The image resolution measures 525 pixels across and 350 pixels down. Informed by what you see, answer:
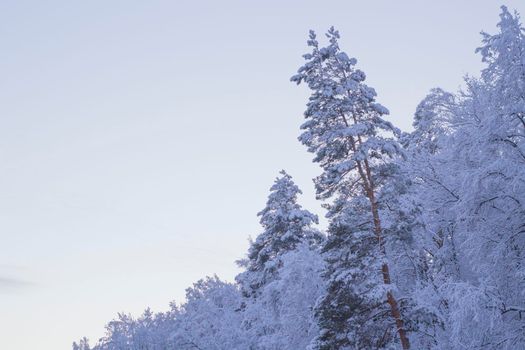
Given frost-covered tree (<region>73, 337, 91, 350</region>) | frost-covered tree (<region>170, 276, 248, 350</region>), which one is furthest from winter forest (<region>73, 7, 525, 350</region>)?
frost-covered tree (<region>73, 337, 91, 350</region>)

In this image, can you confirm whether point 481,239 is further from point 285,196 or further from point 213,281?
point 213,281

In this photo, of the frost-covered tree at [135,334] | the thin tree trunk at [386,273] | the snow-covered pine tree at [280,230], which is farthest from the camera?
the frost-covered tree at [135,334]

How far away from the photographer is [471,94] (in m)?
21.6

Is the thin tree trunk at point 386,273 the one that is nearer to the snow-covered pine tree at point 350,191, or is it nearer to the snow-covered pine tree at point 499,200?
the snow-covered pine tree at point 350,191

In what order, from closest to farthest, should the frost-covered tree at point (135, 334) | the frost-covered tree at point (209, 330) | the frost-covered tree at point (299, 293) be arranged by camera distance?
the frost-covered tree at point (299, 293)
the frost-covered tree at point (209, 330)
the frost-covered tree at point (135, 334)

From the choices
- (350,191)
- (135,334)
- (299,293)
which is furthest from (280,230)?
(135,334)

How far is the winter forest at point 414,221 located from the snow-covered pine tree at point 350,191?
41 mm

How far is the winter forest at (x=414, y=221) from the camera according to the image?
543 inches

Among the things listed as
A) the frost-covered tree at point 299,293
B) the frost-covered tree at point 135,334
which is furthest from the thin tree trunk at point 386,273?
the frost-covered tree at point 135,334

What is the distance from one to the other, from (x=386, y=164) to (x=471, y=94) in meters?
7.14

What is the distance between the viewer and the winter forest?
13.8 m

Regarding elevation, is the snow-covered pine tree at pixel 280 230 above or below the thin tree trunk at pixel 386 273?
Answer: above

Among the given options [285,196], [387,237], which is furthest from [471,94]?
[285,196]

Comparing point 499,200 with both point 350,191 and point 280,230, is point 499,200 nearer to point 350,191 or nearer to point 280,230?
point 350,191
